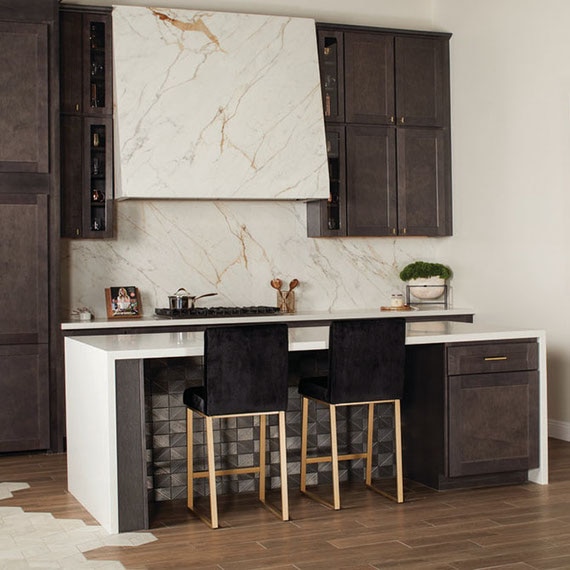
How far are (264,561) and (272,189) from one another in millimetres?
3376

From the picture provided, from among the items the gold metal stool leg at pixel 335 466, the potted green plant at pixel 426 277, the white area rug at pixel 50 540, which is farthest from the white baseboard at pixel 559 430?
the white area rug at pixel 50 540

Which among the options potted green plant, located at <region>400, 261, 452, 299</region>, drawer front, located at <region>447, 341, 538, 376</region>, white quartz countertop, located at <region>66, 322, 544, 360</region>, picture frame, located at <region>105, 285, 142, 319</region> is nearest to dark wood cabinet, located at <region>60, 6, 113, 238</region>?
picture frame, located at <region>105, 285, 142, 319</region>

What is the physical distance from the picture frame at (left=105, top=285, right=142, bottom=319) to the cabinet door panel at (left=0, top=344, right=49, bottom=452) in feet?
2.26

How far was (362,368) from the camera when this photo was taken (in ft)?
14.3

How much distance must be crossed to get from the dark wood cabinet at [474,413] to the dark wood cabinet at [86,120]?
105 inches

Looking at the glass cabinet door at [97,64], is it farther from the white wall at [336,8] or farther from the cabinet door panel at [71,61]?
the white wall at [336,8]

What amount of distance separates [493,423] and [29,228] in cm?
316

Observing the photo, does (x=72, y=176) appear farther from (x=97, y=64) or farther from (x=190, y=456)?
(x=190, y=456)

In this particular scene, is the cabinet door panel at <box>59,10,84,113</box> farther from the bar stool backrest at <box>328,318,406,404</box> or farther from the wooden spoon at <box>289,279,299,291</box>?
the bar stool backrest at <box>328,318,406,404</box>

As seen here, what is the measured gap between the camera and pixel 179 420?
4578mm

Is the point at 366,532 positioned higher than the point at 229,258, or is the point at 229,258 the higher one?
the point at 229,258

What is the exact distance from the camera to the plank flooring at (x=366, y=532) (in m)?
3.59

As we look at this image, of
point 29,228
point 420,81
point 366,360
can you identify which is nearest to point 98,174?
point 29,228

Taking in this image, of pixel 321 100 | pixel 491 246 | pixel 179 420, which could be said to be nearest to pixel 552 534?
pixel 179 420
